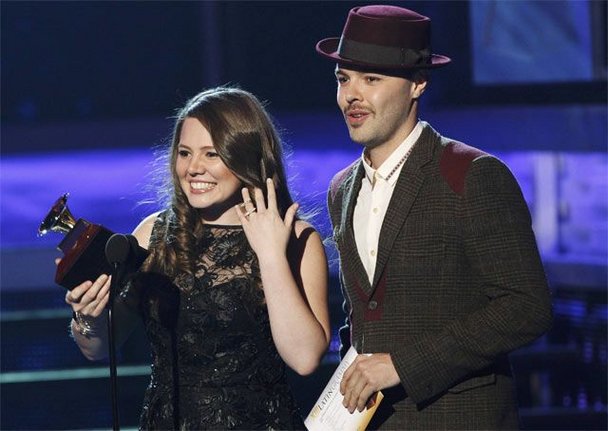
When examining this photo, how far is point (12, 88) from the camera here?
5.50 metres

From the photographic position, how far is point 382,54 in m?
2.86

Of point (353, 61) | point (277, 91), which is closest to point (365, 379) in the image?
point (353, 61)

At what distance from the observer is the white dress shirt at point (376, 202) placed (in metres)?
2.85

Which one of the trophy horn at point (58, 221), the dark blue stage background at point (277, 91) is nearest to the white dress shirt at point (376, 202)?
the trophy horn at point (58, 221)

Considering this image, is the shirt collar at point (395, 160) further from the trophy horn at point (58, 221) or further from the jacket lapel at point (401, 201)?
the trophy horn at point (58, 221)

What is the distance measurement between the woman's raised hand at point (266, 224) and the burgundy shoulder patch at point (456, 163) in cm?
35

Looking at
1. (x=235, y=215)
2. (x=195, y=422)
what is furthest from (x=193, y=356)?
(x=235, y=215)

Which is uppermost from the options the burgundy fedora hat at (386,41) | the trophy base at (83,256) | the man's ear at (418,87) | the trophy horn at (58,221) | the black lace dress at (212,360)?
the burgundy fedora hat at (386,41)

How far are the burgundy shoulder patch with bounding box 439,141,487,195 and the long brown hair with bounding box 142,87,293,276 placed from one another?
436 millimetres

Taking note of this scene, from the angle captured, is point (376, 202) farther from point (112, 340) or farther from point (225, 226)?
point (112, 340)

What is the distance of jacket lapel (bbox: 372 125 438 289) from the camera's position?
2.79 metres

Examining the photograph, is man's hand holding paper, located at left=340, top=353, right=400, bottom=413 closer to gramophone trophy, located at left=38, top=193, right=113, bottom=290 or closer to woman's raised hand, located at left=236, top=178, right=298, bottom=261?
woman's raised hand, located at left=236, top=178, right=298, bottom=261

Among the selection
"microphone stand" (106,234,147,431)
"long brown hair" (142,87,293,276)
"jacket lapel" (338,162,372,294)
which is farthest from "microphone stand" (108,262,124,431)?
"jacket lapel" (338,162,372,294)

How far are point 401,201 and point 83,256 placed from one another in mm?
727
